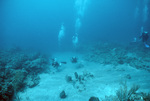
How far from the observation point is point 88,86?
561 centimetres

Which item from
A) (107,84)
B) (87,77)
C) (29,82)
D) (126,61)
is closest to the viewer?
(107,84)

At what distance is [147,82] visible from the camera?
16.9 ft

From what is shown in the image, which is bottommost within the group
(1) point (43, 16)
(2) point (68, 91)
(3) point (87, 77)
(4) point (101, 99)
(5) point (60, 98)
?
→ (4) point (101, 99)

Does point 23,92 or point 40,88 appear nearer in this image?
point 23,92

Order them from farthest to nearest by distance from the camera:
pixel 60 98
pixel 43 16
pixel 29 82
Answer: pixel 43 16 → pixel 29 82 → pixel 60 98

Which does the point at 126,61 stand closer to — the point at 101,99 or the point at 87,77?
the point at 87,77

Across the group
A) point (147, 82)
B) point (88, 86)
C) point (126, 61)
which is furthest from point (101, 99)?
point (126, 61)

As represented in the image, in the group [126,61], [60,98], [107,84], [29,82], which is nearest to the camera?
[60,98]

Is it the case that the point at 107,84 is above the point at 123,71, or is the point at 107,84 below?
below

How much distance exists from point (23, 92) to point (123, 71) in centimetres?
813

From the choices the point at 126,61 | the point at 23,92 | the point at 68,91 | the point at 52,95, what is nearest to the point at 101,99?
the point at 68,91

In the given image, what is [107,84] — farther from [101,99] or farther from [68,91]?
[68,91]

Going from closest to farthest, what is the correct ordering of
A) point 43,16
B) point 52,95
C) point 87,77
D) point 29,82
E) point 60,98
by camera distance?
point 60,98
point 52,95
point 29,82
point 87,77
point 43,16

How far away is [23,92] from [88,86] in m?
4.48
